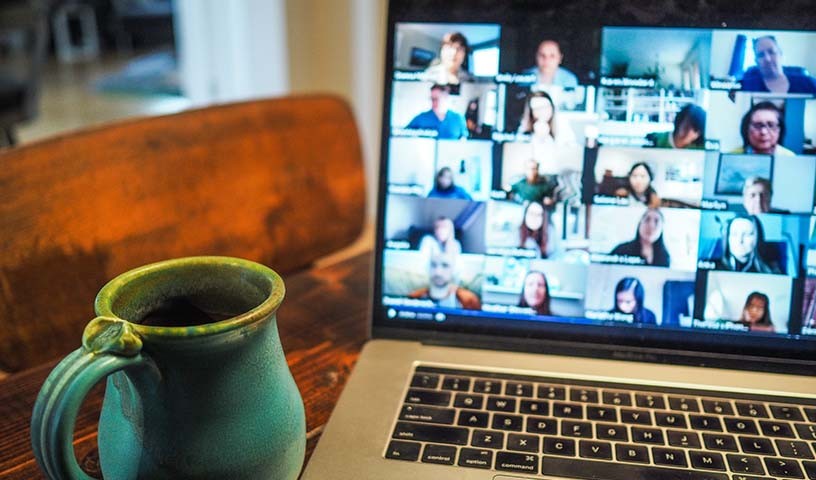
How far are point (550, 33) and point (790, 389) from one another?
0.32m

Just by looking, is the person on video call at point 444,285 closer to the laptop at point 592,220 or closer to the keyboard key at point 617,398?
the laptop at point 592,220

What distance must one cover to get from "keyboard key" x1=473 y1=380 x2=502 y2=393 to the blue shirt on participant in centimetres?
20

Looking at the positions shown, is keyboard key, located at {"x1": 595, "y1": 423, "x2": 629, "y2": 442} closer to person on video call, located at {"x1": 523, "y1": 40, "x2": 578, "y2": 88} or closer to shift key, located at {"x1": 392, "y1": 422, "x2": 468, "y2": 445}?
shift key, located at {"x1": 392, "y1": 422, "x2": 468, "y2": 445}

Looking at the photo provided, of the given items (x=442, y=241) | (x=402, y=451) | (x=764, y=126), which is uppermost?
(x=764, y=126)

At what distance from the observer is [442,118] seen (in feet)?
2.05

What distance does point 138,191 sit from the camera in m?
0.90

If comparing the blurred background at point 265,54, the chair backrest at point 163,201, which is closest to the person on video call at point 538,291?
the chair backrest at point 163,201

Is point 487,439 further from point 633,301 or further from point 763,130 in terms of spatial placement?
point 763,130

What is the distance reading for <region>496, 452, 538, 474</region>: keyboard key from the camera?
485 millimetres

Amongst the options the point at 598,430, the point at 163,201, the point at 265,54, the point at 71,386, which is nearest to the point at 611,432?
the point at 598,430

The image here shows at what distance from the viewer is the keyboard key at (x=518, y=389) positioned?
0.56 metres

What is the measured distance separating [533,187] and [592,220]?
0.18ft

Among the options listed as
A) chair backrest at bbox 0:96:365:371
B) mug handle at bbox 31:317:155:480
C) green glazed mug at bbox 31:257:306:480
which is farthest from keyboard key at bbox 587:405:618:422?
chair backrest at bbox 0:96:365:371

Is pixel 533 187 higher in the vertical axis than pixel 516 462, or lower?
higher
